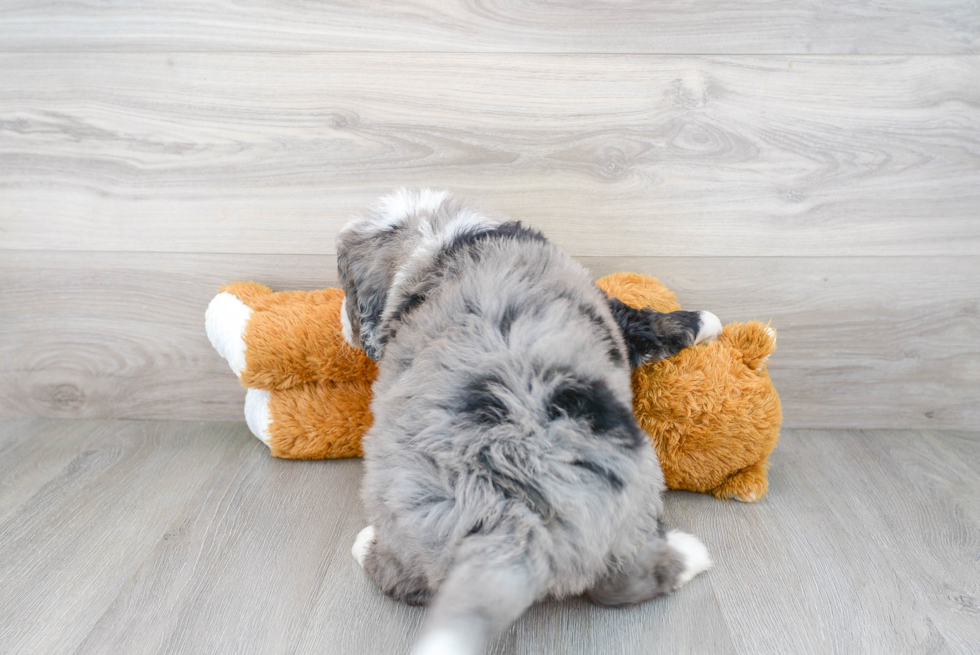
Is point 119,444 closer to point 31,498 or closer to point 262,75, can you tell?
point 31,498

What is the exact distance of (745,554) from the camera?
1323 millimetres

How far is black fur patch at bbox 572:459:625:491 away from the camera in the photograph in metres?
0.97

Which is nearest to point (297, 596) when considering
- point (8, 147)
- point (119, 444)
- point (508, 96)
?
point (119, 444)

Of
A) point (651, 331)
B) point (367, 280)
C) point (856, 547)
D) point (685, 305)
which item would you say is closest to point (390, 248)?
point (367, 280)

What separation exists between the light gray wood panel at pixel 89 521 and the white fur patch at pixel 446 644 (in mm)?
770

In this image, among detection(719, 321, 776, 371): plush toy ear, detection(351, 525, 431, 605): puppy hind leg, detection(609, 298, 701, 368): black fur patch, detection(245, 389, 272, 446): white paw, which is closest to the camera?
detection(351, 525, 431, 605): puppy hind leg

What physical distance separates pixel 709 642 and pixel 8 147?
2036mm

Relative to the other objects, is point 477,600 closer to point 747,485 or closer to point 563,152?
point 747,485

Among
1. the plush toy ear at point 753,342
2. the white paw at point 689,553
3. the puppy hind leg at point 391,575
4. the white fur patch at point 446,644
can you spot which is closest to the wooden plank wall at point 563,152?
the plush toy ear at point 753,342

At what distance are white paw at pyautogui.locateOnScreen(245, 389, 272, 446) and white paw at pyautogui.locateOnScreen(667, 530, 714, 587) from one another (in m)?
→ 1.03

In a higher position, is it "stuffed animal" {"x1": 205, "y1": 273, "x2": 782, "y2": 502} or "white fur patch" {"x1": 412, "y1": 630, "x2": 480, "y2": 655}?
"white fur patch" {"x1": 412, "y1": 630, "x2": 480, "y2": 655}

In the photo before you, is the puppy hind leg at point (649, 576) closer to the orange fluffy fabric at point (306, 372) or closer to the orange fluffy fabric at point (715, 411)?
the orange fluffy fabric at point (715, 411)

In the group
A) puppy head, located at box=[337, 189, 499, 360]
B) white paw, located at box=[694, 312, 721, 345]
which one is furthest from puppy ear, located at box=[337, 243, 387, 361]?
white paw, located at box=[694, 312, 721, 345]

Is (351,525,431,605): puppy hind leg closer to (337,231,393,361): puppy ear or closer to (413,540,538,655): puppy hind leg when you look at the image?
(413,540,538,655): puppy hind leg
